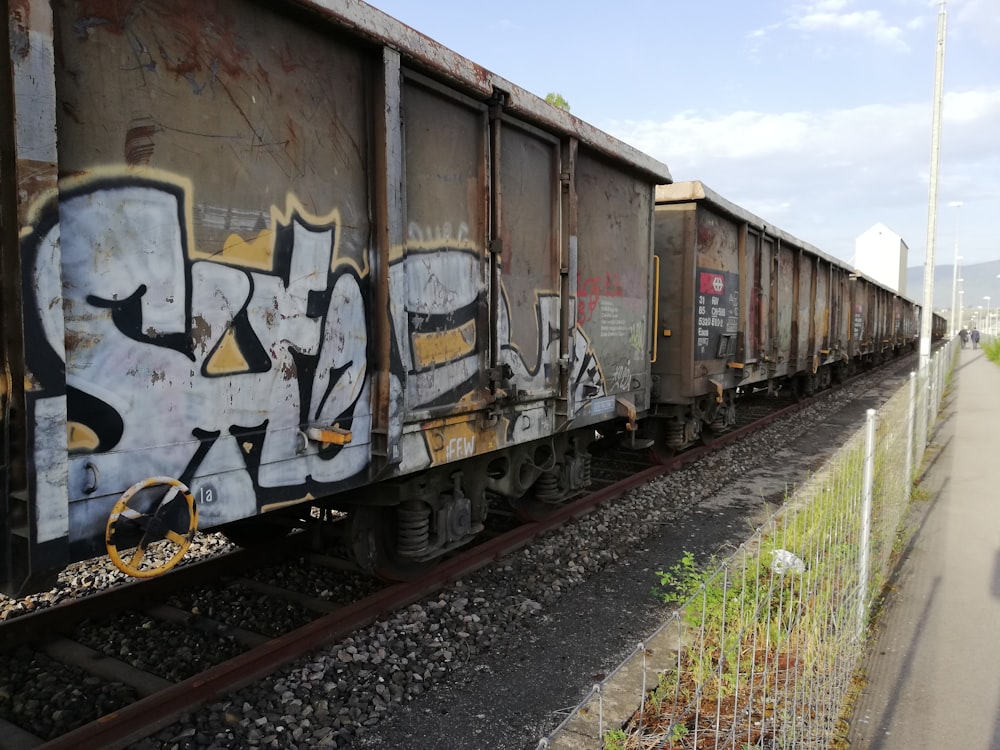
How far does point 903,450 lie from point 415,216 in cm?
583

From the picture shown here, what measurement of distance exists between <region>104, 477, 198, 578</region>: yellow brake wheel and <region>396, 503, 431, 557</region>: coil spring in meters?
1.93

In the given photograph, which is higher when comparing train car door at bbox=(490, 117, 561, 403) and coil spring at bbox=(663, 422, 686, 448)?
train car door at bbox=(490, 117, 561, 403)

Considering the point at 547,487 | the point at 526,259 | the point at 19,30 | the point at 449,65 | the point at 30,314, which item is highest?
the point at 449,65

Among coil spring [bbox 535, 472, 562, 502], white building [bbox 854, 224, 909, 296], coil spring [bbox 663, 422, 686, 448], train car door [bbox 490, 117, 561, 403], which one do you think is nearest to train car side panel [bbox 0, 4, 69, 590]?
train car door [bbox 490, 117, 561, 403]

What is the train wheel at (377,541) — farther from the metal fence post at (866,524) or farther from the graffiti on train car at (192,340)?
the metal fence post at (866,524)

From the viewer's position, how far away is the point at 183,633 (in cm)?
418

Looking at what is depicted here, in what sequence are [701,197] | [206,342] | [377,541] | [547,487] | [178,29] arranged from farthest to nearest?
[701,197] → [547,487] → [377,541] → [206,342] → [178,29]

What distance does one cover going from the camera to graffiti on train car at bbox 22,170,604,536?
2.52 m

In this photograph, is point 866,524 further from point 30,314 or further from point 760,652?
point 30,314

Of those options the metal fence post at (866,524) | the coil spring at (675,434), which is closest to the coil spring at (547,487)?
the metal fence post at (866,524)

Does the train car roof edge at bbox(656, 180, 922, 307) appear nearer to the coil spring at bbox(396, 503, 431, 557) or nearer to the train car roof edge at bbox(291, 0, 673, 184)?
the train car roof edge at bbox(291, 0, 673, 184)

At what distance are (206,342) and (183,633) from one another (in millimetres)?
2195

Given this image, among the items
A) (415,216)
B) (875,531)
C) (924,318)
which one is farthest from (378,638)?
(924,318)

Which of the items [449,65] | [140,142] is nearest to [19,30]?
[140,142]
